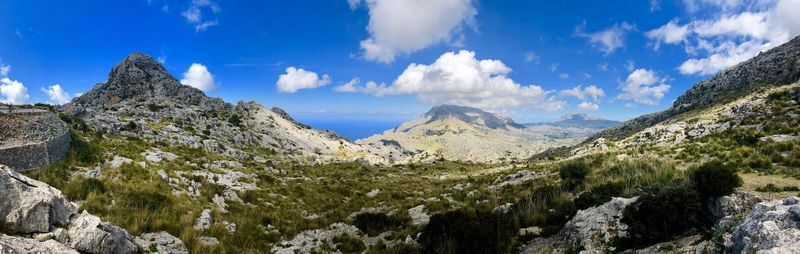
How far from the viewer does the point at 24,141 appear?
1838cm

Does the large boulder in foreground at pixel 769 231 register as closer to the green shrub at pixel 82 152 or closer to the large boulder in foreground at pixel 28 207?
the large boulder in foreground at pixel 28 207

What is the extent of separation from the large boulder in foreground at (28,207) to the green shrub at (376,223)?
40.9ft

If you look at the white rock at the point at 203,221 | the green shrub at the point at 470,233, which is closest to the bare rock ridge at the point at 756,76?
the green shrub at the point at 470,233

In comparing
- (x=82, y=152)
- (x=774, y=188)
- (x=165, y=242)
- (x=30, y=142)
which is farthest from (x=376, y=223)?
(x=82, y=152)

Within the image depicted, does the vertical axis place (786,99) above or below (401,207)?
above

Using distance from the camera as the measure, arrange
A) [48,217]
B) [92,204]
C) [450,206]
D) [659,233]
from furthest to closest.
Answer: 1. [450,206]
2. [92,204]
3. [659,233]
4. [48,217]

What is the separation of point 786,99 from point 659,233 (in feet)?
173

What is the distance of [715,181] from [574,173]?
1276 cm

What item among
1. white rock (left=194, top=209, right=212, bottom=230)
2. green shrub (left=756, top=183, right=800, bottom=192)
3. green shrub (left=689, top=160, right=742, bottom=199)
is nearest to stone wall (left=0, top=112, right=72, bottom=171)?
white rock (left=194, top=209, right=212, bottom=230)

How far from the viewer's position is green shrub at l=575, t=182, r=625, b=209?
1439 centimetres

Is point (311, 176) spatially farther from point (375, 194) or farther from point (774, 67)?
point (774, 67)

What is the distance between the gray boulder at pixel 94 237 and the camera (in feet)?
30.6

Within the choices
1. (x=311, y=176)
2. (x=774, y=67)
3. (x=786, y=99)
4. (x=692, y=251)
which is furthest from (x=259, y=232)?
(x=774, y=67)

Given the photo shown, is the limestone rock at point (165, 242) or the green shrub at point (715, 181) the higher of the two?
the green shrub at point (715, 181)
